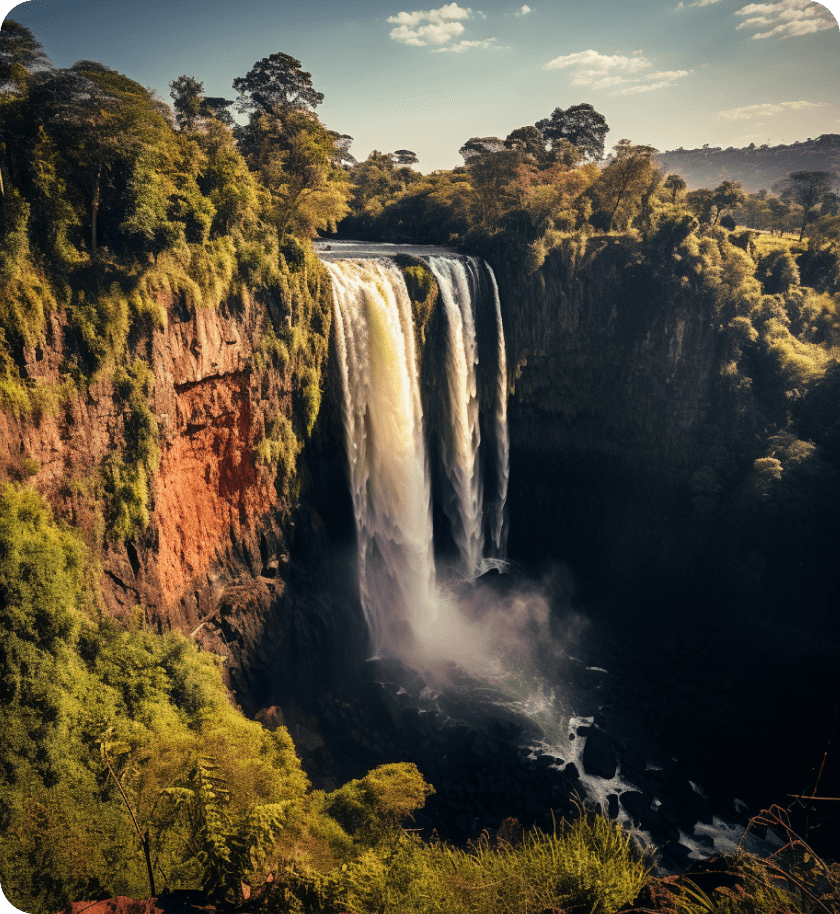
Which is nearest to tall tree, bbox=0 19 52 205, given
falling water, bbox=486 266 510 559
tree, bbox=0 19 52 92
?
tree, bbox=0 19 52 92

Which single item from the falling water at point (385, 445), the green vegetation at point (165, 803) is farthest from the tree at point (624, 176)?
the green vegetation at point (165, 803)

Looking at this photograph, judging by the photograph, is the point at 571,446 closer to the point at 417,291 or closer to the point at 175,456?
the point at 417,291

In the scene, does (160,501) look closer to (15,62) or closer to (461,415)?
(15,62)

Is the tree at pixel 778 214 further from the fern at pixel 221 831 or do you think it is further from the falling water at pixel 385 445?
the fern at pixel 221 831

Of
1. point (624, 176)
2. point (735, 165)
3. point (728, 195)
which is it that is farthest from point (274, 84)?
point (735, 165)

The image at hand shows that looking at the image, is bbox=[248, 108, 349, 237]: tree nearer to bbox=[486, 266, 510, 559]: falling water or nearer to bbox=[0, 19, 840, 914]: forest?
bbox=[0, 19, 840, 914]: forest

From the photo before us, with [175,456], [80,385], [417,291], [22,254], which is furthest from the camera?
[417,291]

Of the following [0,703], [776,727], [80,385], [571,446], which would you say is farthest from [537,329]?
[0,703]
